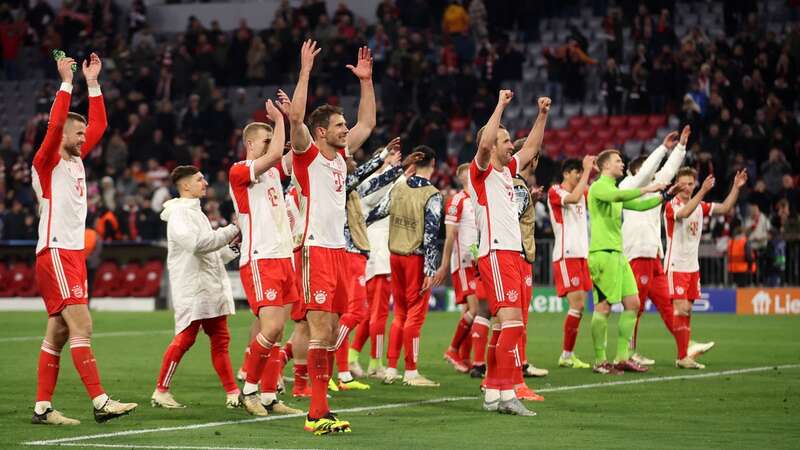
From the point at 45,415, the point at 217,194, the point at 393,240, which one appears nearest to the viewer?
the point at 45,415

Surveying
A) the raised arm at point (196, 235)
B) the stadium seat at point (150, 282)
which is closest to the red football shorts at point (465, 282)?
the raised arm at point (196, 235)

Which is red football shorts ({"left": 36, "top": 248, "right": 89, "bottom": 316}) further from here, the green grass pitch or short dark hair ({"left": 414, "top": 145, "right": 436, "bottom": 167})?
short dark hair ({"left": 414, "top": 145, "right": 436, "bottom": 167})

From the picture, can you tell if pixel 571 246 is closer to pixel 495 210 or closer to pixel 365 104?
pixel 495 210

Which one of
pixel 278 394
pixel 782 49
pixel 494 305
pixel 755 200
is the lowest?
pixel 278 394

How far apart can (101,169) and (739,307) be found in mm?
17530

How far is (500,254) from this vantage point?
11984 millimetres

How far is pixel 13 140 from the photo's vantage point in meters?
40.0

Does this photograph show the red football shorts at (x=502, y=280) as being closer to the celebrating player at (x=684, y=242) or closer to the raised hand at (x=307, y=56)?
the raised hand at (x=307, y=56)

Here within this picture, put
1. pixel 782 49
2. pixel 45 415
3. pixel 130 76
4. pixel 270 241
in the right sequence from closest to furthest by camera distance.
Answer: pixel 45 415 → pixel 270 241 → pixel 782 49 → pixel 130 76

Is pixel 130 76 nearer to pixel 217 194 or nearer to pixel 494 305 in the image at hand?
pixel 217 194

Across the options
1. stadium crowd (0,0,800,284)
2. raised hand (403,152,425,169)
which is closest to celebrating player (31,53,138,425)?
raised hand (403,152,425,169)

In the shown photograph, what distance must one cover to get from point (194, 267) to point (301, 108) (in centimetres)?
276

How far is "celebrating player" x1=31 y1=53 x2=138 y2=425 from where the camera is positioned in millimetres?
10836

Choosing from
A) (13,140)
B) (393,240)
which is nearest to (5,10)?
(13,140)
